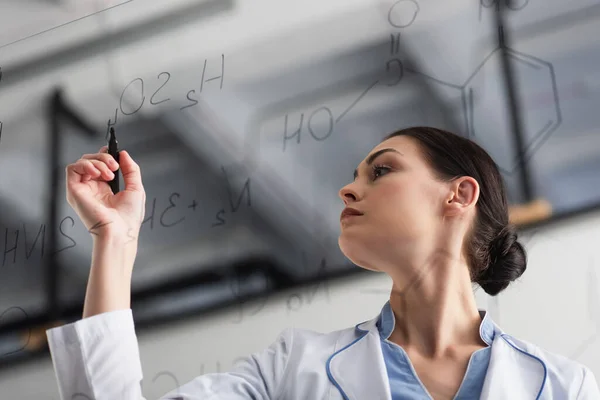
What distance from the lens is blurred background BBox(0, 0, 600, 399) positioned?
2.38 feet

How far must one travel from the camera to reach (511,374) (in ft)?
2.08

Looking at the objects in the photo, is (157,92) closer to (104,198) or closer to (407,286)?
(104,198)

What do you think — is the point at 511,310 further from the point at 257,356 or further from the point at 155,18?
the point at 155,18

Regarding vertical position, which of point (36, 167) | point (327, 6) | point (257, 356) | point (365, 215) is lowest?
point (257, 356)

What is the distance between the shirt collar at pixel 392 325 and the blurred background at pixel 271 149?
0.04 meters

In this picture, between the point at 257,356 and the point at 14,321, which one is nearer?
the point at 257,356

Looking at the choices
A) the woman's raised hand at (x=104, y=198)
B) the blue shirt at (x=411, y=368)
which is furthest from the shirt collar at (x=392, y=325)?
the woman's raised hand at (x=104, y=198)

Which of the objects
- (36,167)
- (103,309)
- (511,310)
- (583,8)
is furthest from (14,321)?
(583,8)

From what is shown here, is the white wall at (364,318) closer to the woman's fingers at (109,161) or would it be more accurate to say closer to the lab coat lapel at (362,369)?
the lab coat lapel at (362,369)

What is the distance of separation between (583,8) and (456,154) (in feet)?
0.71

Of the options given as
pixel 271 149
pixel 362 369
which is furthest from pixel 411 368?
pixel 271 149

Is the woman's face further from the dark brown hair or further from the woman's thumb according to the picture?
the woman's thumb

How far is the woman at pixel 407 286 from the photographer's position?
0.62m

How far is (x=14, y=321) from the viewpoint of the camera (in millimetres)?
819
